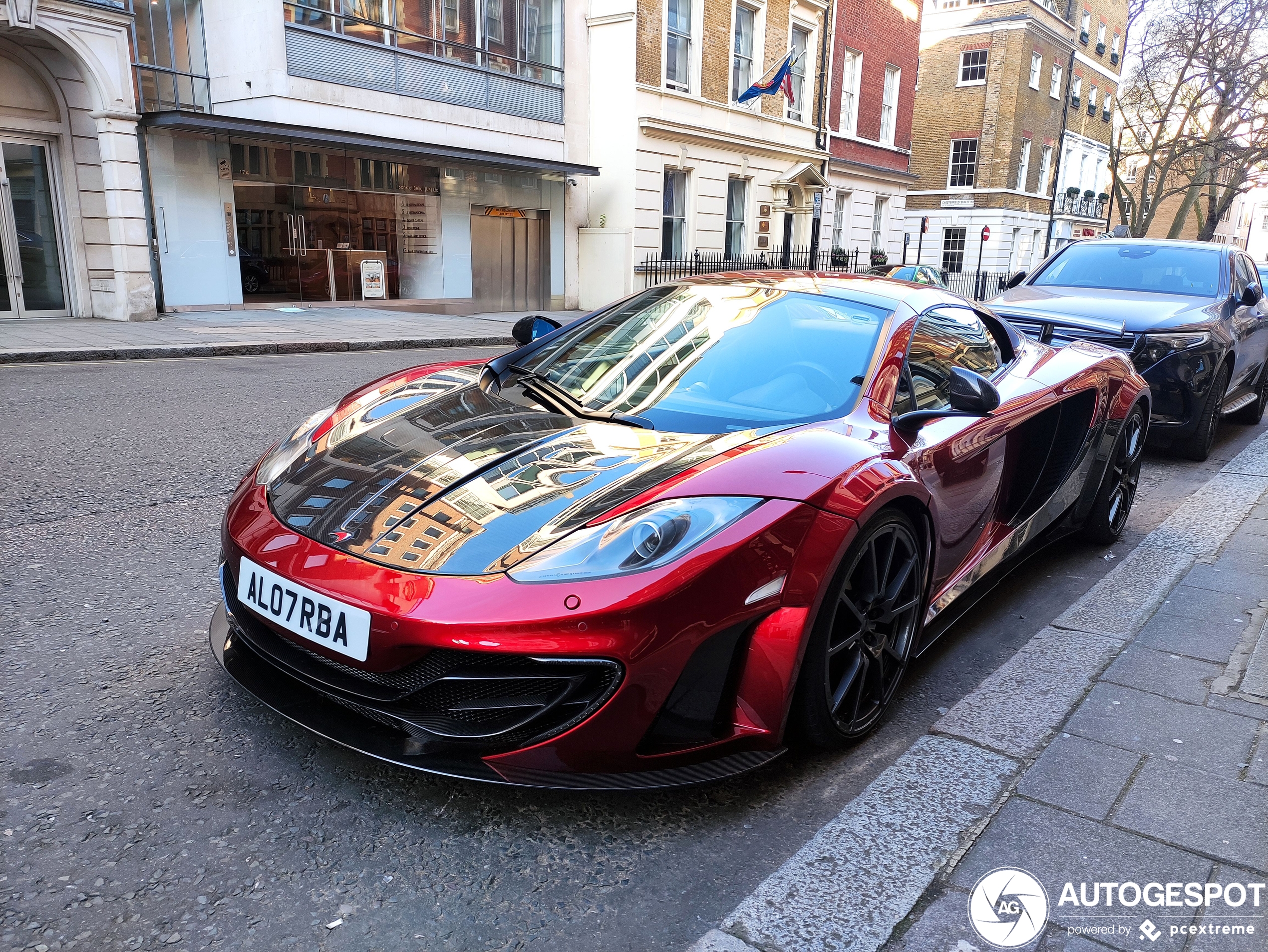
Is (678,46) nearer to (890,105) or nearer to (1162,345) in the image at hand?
(890,105)

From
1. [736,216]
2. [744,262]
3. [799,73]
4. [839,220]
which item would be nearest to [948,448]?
[744,262]

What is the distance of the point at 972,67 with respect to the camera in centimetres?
4059

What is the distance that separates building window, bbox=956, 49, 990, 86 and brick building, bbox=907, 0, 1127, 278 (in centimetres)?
4

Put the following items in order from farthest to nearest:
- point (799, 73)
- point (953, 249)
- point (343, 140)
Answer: point (953, 249) → point (799, 73) → point (343, 140)

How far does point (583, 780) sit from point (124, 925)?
94 centimetres

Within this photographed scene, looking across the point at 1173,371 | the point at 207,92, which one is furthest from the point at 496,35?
the point at 1173,371

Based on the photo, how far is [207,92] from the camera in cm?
1537

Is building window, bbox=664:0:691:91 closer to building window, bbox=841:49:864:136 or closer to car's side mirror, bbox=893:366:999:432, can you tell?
building window, bbox=841:49:864:136

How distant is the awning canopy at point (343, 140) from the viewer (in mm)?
13875

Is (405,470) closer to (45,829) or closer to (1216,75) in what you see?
(45,829)

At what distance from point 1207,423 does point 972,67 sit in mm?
39480

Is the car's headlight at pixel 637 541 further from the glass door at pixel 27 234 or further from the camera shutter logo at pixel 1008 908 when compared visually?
the glass door at pixel 27 234

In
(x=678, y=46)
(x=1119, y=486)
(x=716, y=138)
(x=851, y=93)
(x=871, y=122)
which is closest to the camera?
(x=1119, y=486)

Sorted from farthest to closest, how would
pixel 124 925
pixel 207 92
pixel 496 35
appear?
pixel 496 35 → pixel 207 92 → pixel 124 925
